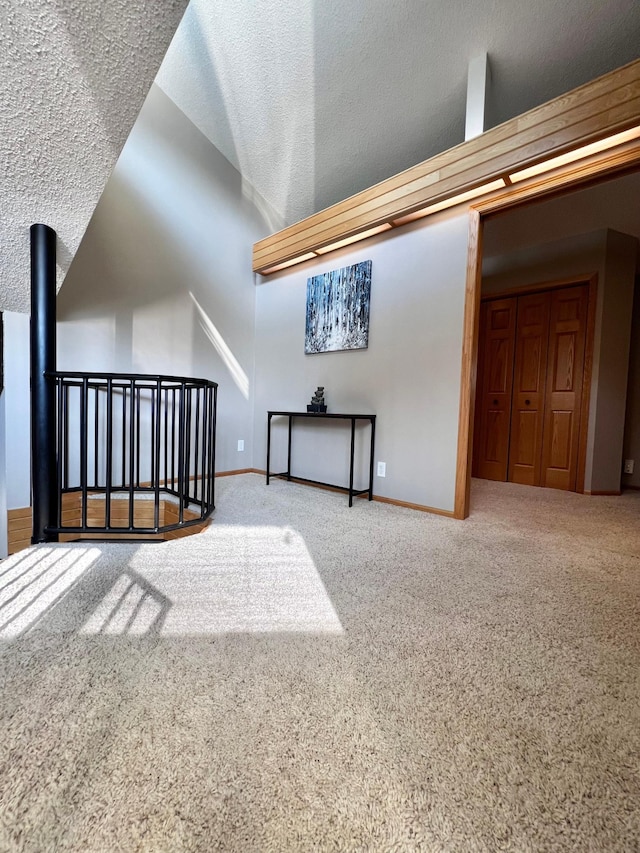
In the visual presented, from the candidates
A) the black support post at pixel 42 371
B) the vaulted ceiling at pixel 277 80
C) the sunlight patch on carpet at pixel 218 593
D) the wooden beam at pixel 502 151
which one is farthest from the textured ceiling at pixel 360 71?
the sunlight patch on carpet at pixel 218 593

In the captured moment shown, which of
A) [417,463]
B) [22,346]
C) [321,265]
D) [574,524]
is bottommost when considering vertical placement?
[574,524]

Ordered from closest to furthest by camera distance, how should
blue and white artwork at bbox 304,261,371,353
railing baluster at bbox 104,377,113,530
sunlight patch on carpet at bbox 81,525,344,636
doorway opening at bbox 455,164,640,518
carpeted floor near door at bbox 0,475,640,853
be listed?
carpeted floor near door at bbox 0,475,640,853 → sunlight patch on carpet at bbox 81,525,344,636 → railing baluster at bbox 104,377,113,530 → blue and white artwork at bbox 304,261,371,353 → doorway opening at bbox 455,164,640,518

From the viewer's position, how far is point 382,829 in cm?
60

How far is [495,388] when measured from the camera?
4105 mm

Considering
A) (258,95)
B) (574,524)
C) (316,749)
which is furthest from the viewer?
(258,95)

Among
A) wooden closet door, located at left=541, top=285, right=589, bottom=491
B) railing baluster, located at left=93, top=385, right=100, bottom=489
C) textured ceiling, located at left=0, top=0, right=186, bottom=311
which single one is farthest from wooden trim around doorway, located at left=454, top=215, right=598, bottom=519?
railing baluster, located at left=93, top=385, right=100, bottom=489

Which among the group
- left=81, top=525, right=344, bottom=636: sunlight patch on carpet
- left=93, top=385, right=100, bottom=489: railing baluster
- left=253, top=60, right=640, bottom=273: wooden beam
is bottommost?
left=81, top=525, right=344, bottom=636: sunlight patch on carpet

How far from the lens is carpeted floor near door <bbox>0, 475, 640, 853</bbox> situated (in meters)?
0.61

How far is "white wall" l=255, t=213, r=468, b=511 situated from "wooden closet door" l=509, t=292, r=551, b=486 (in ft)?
6.17

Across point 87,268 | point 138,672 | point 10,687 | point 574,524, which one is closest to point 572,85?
point 574,524

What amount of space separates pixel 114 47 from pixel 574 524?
3.17 meters

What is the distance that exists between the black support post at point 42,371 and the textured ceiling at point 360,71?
219 centimetres

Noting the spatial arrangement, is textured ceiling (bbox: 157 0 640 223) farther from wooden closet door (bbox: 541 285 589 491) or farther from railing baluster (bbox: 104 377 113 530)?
railing baluster (bbox: 104 377 113 530)

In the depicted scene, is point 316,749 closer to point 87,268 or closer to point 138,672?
point 138,672
